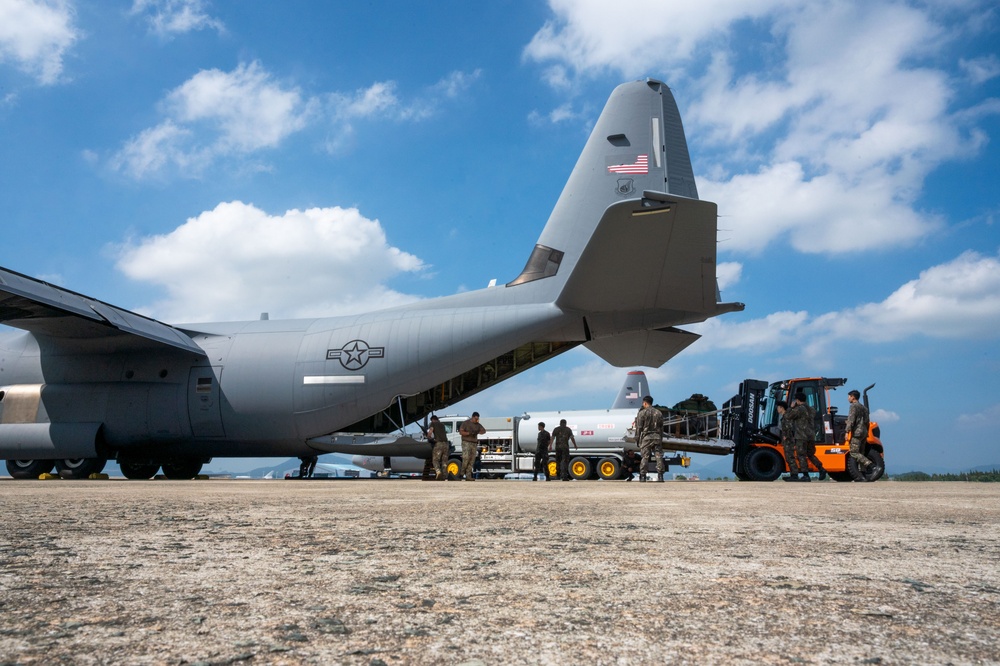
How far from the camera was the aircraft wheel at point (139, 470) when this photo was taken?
16234 millimetres

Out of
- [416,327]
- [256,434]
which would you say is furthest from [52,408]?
[416,327]

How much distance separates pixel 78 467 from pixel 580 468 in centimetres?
1328

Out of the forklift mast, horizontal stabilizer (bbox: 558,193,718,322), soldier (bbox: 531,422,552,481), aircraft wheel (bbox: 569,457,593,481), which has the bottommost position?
aircraft wheel (bbox: 569,457,593,481)

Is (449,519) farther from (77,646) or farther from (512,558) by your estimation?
(77,646)

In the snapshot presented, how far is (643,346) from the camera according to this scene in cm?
1478

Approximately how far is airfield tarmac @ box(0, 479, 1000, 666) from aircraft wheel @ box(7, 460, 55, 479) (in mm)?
14074

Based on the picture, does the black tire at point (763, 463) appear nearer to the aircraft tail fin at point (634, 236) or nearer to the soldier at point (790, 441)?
the soldier at point (790, 441)

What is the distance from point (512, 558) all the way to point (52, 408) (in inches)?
625

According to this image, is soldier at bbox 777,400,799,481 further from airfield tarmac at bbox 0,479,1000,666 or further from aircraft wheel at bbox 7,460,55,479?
aircraft wheel at bbox 7,460,55,479

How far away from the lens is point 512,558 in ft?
7.82

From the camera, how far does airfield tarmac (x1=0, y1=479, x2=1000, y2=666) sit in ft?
4.15

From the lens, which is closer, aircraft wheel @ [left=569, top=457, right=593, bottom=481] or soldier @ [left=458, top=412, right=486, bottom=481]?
soldier @ [left=458, top=412, right=486, bottom=481]

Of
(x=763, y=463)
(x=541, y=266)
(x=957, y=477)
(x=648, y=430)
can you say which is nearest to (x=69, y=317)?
(x=541, y=266)

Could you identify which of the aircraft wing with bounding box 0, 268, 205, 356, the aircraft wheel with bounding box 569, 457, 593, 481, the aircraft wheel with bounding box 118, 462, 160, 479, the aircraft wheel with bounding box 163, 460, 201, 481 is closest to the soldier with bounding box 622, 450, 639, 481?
the aircraft wheel with bounding box 569, 457, 593, 481
